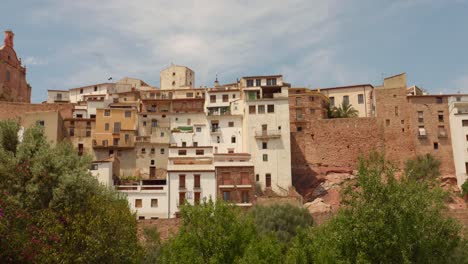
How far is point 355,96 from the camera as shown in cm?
8206

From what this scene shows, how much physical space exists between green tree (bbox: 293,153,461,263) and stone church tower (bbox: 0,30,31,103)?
6214cm

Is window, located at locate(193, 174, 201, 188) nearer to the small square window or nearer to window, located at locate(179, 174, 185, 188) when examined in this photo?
window, located at locate(179, 174, 185, 188)

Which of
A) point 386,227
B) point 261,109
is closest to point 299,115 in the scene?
point 261,109

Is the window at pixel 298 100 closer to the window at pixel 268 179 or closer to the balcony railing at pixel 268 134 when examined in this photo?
the balcony railing at pixel 268 134

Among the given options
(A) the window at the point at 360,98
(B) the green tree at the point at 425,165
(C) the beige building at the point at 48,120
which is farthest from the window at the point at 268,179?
(A) the window at the point at 360,98

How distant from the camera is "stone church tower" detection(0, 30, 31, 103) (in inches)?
3083

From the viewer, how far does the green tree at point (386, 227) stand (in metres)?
25.1

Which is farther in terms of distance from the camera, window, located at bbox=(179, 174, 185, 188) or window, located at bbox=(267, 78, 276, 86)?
window, located at bbox=(267, 78, 276, 86)

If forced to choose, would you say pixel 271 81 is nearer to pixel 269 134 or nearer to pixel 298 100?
pixel 298 100

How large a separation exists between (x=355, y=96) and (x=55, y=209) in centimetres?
5880

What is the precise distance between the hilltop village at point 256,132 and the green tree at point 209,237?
27200 millimetres

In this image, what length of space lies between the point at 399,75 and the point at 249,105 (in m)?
21.0

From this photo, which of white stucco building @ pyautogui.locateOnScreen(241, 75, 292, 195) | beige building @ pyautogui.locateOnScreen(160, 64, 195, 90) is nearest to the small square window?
white stucco building @ pyautogui.locateOnScreen(241, 75, 292, 195)

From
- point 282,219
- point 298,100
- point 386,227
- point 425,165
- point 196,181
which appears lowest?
point 282,219
